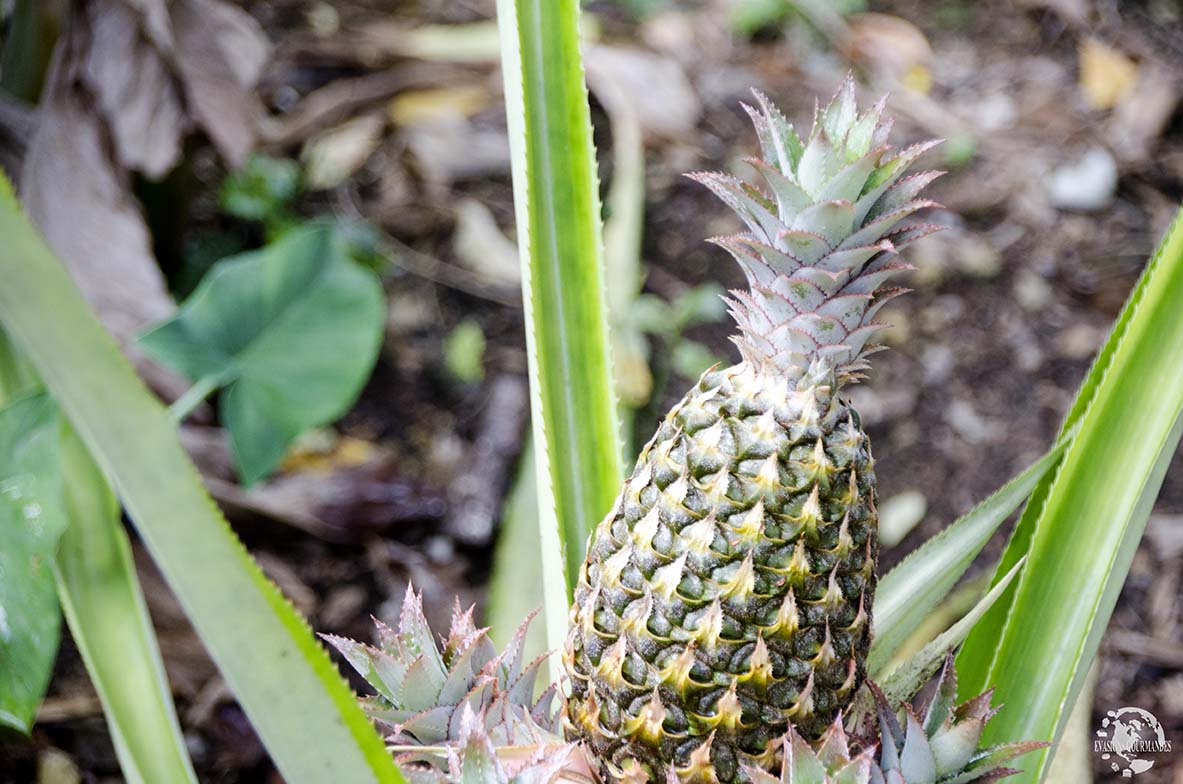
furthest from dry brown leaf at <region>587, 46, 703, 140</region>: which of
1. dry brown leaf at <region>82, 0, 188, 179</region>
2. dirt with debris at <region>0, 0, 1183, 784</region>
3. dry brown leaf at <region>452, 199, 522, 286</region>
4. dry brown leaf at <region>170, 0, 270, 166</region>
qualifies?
dry brown leaf at <region>82, 0, 188, 179</region>

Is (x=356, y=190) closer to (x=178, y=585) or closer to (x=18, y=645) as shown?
(x=18, y=645)

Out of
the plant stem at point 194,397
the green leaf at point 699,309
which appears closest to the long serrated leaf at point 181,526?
the plant stem at point 194,397

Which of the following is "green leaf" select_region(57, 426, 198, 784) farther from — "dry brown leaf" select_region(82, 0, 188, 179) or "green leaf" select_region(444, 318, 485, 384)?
"green leaf" select_region(444, 318, 485, 384)

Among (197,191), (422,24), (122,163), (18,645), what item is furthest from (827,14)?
(18,645)

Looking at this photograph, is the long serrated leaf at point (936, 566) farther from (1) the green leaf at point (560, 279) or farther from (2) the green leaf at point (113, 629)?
(2) the green leaf at point (113, 629)

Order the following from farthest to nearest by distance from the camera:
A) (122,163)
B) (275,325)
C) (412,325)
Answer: (412,325) → (122,163) → (275,325)
